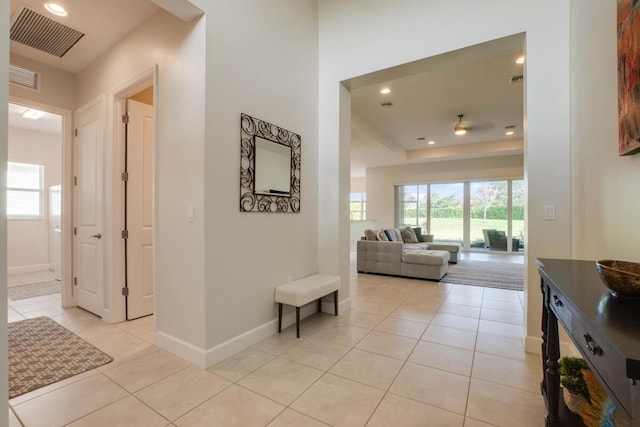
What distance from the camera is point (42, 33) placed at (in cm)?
283

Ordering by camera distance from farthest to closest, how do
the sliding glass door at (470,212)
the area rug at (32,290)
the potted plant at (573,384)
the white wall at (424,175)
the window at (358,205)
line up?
1. the window at (358,205)
2. the sliding glass door at (470,212)
3. the white wall at (424,175)
4. the area rug at (32,290)
5. the potted plant at (573,384)

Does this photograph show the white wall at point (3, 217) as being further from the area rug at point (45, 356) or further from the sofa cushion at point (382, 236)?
the sofa cushion at point (382, 236)

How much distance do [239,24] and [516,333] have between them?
3743mm

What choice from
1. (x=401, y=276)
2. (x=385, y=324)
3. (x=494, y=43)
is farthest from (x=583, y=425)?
(x=401, y=276)

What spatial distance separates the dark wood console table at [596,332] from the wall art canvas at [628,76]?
647 mm

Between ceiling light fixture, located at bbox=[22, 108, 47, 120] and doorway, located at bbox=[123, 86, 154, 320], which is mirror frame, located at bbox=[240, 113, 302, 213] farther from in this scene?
ceiling light fixture, located at bbox=[22, 108, 47, 120]

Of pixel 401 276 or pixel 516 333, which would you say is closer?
pixel 516 333

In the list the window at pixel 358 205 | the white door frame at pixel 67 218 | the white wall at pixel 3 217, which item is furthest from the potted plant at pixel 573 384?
the window at pixel 358 205

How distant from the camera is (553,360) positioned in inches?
57.4

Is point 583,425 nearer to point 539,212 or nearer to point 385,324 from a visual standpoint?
point 539,212

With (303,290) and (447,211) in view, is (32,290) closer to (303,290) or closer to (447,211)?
(303,290)

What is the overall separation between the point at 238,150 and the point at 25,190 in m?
6.24

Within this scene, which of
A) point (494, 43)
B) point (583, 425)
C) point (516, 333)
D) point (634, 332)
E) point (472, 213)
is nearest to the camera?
point (634, 332)

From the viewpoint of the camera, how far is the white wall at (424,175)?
26.8 ft
